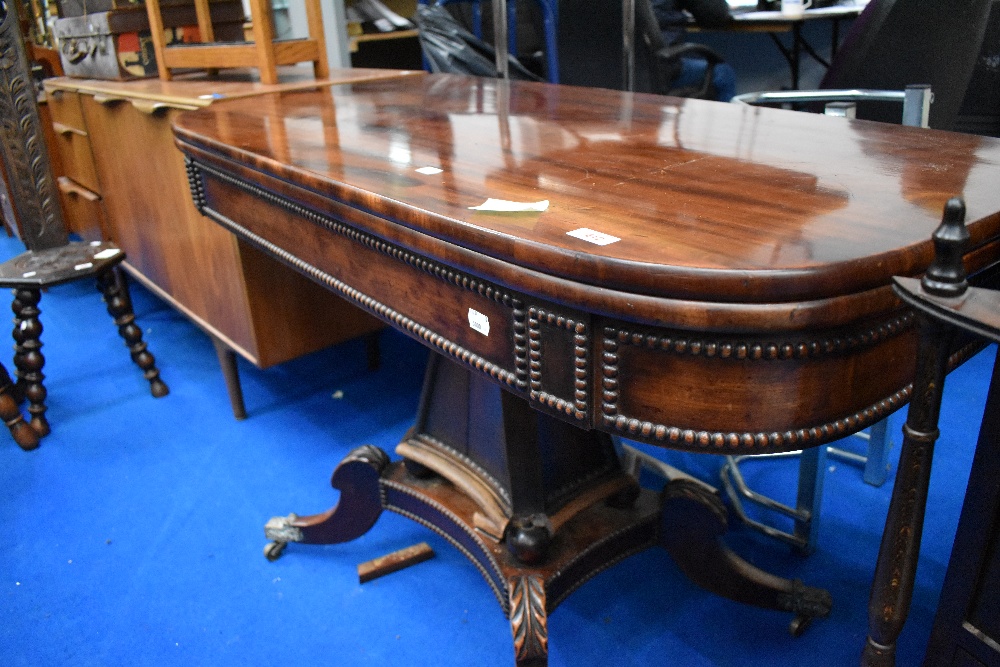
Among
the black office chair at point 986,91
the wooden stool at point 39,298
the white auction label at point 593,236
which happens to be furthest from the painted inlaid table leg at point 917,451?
the black office chair at point 986,91

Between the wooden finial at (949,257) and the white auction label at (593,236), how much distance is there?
0.24 meters

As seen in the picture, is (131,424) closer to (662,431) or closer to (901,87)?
(662,431)

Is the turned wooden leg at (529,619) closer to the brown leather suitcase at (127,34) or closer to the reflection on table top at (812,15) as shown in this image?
the brown leather suitcase at (127,34)

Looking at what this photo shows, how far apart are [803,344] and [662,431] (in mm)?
145

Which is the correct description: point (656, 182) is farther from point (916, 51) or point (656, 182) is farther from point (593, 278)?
point (916, 51)

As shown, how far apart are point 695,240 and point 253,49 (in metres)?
1.61

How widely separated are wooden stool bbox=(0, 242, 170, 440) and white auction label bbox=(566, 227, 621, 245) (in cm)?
176

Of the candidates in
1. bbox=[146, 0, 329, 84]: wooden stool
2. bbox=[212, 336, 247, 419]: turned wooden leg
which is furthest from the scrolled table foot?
bbox=[146, 0, 329, 84]: wooden stool

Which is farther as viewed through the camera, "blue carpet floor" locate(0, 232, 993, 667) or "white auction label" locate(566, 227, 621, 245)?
"blue carpet floor" locate(0, 232, 993, 667)

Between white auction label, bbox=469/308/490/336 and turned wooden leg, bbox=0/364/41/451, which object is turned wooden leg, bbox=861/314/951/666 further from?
turned wooden leg, bbox=0/364/41/451

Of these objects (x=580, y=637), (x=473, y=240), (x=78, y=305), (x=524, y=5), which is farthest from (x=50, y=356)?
(x=524, y=5)

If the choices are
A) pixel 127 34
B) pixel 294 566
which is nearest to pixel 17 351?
pixel 127 34

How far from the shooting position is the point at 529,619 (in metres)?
1.14

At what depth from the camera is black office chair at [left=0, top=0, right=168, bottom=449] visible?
6.63 ft
